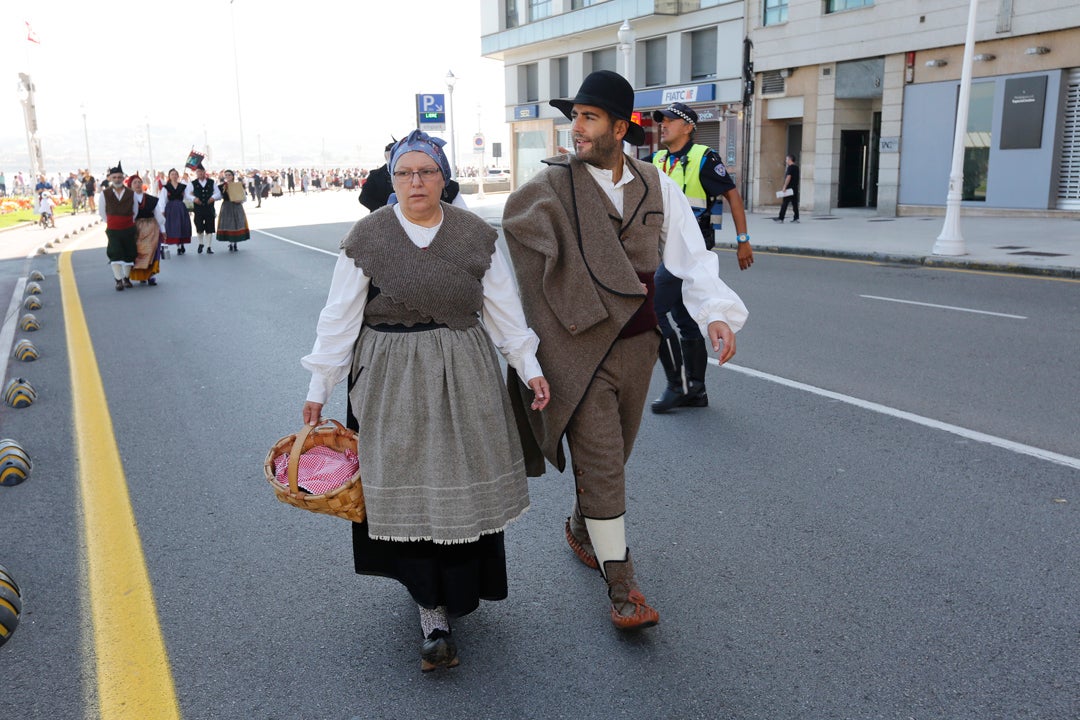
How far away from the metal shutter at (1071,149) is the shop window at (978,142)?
1.68m

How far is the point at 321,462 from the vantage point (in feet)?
10.2

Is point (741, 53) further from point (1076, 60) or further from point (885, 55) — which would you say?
point (1076, 60)

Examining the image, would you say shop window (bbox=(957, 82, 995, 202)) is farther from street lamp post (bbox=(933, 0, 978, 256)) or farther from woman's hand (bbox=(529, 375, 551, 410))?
woman's hand (bbox=(529, 375, 551, 410))

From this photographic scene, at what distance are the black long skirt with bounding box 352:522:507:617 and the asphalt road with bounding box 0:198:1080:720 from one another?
0.64ft

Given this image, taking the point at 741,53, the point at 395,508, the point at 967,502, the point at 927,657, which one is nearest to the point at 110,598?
the point at 395,508

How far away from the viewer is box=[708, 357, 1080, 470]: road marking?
16.5 feet

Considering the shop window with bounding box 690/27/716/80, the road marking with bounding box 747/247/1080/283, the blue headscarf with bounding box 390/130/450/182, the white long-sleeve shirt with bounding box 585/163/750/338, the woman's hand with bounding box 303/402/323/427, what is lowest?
the road marking with bounding box 747/247/1080/283

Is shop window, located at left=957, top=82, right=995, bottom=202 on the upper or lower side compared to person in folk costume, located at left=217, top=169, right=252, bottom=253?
upper

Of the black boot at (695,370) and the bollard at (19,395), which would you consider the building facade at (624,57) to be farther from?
the bollard at (19,395)

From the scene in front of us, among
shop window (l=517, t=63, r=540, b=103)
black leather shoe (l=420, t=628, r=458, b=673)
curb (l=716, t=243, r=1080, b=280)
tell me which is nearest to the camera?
black leather shoe (l=420, t=628, r=458, b=673)

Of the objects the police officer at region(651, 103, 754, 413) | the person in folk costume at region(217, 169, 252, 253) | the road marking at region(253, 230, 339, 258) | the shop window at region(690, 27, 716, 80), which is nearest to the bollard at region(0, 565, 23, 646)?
the police officer at region(651, 103, 754, 413)

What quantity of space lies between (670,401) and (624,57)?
19858mm

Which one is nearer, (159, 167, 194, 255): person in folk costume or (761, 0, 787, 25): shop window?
(159, 167, 194, 255): person in folk costume

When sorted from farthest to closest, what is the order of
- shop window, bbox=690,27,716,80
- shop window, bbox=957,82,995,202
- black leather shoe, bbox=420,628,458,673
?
shop window, bbox=690,27,716,80
shop window, bbox=957,82,995,202
black leather shoe, bbox=420,628,458,673
